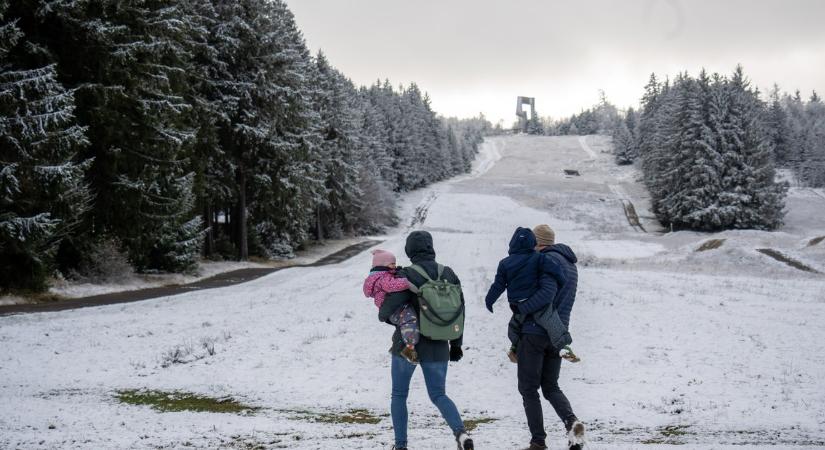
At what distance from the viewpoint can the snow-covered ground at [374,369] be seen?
21.0 ft

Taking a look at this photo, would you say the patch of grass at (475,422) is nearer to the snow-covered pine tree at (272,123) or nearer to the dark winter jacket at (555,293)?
the dark winter jacket at (555,293)

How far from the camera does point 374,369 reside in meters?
9.66

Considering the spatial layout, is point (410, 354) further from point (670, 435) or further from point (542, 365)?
point (670, 435)

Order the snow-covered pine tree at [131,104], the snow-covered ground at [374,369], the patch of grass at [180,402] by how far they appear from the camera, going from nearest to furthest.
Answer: the snow-covered ground at [374,369], the patch of grass at [180,402], the snow-covered pine tree at [131,104]

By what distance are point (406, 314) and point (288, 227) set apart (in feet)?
95.9

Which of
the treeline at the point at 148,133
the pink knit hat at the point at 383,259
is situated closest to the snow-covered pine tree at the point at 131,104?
the treeline at the point at 148,133

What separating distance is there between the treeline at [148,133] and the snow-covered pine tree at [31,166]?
0.04 meters

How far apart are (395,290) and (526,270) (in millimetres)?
1303

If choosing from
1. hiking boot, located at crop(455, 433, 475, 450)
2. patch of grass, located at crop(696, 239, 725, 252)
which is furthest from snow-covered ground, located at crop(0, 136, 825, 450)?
patch of grass, located at crop(696, 239, 725, 252)

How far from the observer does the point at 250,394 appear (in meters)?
8.30

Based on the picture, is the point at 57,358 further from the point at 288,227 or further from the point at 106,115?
the point at 288,227

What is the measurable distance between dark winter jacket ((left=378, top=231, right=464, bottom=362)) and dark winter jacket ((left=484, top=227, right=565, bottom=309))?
58 cm

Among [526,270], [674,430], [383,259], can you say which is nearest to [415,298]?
[383,259]

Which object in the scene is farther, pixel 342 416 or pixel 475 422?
pixel 342 416
